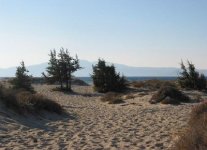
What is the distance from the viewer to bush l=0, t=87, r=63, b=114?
1598 centimetres

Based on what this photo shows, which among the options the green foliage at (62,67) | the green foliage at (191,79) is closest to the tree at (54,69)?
the green foliage at (62,67)

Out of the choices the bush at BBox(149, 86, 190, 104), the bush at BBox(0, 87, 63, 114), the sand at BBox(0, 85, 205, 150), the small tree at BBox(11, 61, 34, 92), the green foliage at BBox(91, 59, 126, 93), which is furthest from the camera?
the green foliage at BBox(91, 59, 126, 93)

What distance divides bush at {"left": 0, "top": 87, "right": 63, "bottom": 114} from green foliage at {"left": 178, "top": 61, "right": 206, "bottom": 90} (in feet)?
62.9

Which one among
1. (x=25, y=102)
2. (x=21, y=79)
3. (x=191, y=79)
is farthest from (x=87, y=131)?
(x=191, y=79)

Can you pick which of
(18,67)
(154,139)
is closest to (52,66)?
(18,67)

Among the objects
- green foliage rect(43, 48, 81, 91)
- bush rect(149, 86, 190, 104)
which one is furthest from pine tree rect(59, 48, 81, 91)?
bush rect(149, 86, 190, 104)

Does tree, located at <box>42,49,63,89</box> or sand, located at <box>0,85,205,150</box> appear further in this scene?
tree, located at <box>42,49,63,89</box>

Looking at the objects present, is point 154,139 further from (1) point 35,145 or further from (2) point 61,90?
(2) point 61,90

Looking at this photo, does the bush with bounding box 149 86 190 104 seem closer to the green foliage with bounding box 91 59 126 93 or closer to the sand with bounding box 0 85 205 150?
the sand with bounding box 0 85 205 150

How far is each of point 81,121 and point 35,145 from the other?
A: 561 cm

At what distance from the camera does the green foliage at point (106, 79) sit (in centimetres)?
3691

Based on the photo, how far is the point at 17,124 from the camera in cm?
1372

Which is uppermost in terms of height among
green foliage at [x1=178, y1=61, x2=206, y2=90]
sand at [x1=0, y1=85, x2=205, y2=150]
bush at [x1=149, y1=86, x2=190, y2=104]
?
green foliage at [x1=178, y1=61, x2=206, y2=90]

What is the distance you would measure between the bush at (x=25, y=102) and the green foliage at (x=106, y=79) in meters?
18.6
